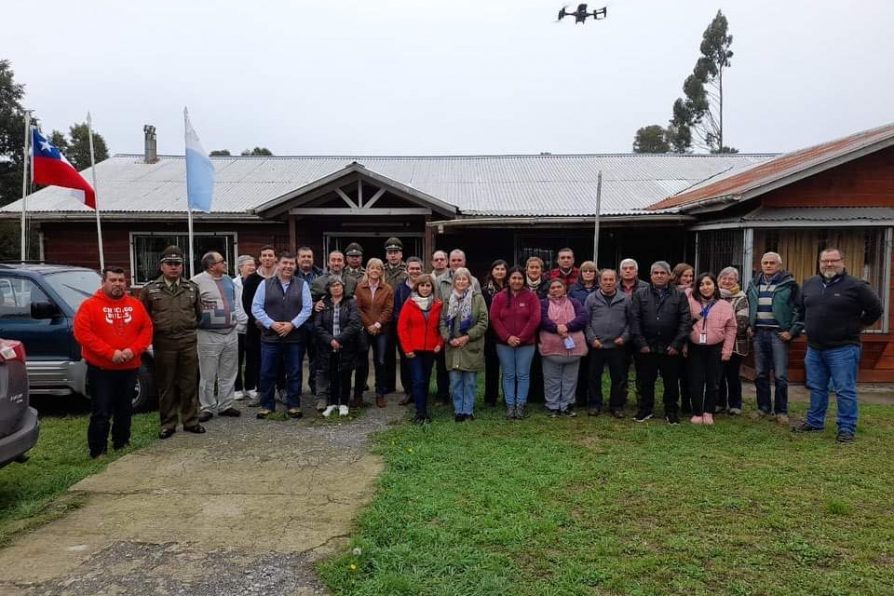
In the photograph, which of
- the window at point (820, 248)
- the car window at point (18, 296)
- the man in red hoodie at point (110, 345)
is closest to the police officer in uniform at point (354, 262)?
the man in red hoodie at point (110, 345)

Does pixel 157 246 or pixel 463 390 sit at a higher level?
pixel 157 246

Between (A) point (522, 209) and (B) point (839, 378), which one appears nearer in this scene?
(B) point (839, 378)

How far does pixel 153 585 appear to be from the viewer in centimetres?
302

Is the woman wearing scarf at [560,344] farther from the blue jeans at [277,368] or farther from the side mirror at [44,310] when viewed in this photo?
the side mirror at [44,310]

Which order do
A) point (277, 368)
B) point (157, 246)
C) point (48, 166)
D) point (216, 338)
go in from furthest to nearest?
point (157, 246), point (48, 166), point (277, 368), point (216, 338)

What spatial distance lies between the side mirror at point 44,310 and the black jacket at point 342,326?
9.16ft

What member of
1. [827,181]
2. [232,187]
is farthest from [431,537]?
[232,187]

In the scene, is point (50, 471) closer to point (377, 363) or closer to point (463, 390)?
point (377, 363)

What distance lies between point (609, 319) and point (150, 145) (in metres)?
13.8

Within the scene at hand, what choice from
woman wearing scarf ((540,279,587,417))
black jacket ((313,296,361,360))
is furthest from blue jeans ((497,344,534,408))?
black jacket ((313,296,361,360))

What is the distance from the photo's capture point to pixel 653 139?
4175 centimetres

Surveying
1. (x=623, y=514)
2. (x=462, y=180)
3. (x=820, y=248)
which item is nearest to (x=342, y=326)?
(x=623, y=514)

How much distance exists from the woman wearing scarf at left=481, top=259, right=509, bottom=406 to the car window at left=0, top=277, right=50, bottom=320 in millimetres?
4811

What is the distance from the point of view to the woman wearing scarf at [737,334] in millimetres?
6332
